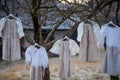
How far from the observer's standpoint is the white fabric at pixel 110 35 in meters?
6.67

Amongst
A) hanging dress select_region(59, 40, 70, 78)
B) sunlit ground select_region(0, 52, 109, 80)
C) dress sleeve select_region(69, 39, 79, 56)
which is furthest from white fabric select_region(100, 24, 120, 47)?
sunlit ground select_region(0, 52, 109, 80)

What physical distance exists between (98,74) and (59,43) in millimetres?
7592

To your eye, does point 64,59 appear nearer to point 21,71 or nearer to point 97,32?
point 97,32

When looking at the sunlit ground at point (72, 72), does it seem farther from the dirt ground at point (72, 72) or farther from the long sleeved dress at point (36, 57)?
the long sleeved dress at point (36, 57)

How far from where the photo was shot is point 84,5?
8445 millimetres

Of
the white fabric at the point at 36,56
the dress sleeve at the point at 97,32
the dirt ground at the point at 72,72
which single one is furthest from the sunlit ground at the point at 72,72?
the dress sleeve at the point at 97,32

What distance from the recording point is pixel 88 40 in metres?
6.73

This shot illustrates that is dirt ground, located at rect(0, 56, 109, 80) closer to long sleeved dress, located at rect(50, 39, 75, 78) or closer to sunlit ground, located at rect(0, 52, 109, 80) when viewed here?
sunlit ground, located at rect(0, 52, 109, 80)

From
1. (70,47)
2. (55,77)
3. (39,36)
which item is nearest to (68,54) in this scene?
(70,47)

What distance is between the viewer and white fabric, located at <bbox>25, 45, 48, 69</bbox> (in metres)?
6.63

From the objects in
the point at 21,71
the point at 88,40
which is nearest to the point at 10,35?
the point at 88,40

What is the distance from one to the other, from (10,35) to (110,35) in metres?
2.28

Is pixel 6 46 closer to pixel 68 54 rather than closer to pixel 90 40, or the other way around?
pixel 68 54

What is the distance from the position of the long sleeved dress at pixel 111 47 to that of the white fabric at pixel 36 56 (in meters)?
1.36
